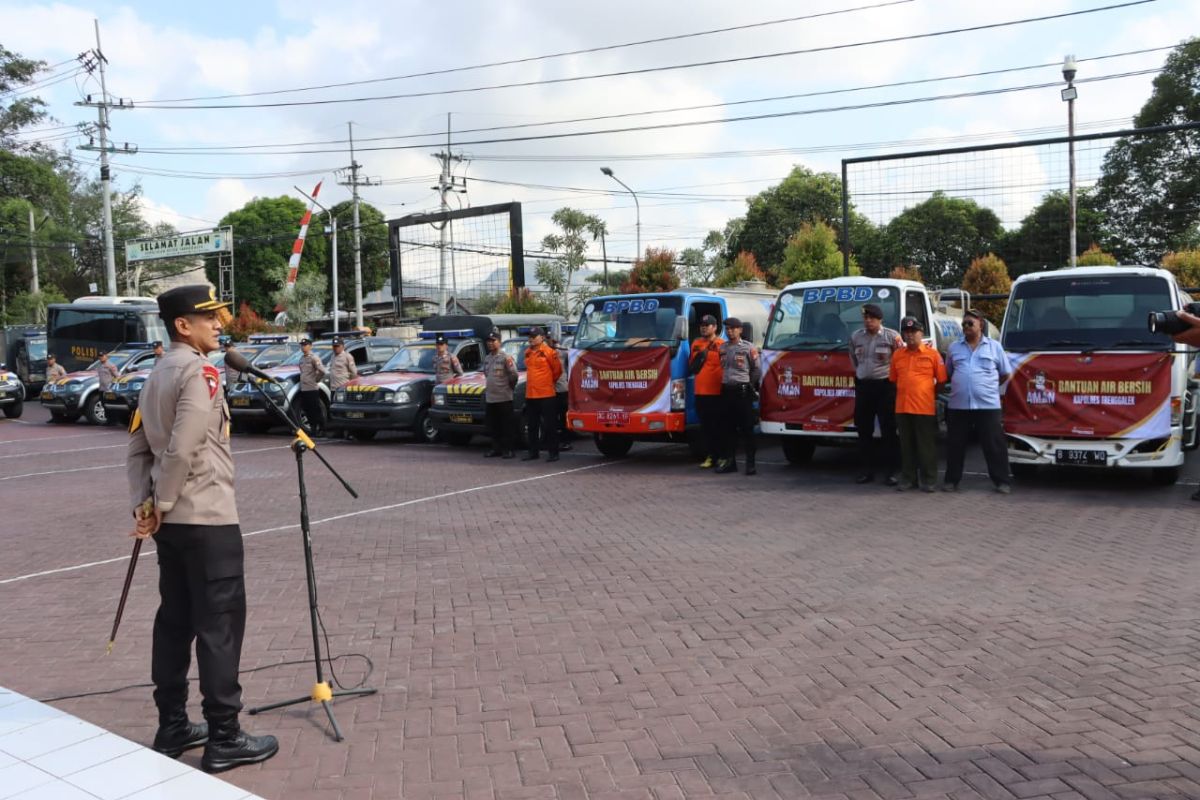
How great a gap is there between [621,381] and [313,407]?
25.5ft

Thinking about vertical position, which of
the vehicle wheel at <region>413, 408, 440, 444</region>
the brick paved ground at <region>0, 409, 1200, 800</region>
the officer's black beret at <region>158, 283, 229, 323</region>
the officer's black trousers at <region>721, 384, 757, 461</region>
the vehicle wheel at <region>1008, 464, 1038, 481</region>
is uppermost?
the officer's black beret at <region>158, 283, 229, 323</region>

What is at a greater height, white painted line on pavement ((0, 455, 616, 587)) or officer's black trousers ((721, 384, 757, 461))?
officer's black trousers ((721, 384, 757, 461))

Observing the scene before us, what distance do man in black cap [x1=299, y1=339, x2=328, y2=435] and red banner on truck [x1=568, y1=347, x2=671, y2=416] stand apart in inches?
254

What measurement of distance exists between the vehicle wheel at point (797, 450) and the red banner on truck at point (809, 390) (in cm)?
73

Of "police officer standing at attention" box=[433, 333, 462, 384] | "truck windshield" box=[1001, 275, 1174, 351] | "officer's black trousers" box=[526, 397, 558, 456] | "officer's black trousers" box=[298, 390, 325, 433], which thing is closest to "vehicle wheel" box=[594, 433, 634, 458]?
"officer's black trousers" box=[526, 397, 558, 456]

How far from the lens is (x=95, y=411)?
23.8 m

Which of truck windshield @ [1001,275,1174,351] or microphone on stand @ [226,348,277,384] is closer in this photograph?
microphone on stand @ [226,348,277,384]

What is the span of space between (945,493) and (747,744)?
24.1ft

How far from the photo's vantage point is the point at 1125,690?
4.92m

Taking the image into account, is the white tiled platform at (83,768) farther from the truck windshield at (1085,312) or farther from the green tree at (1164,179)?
the green tree at (1164,179)

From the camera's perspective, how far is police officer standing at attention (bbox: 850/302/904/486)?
1167 cm

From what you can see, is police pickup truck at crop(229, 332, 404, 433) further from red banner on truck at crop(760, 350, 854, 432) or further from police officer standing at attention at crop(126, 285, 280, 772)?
police officer standing at attention at crop(126, 285, 280, 772)

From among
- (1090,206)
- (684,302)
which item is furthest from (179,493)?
(1090,206)

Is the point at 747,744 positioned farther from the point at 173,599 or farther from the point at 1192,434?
the point at 1192,434
